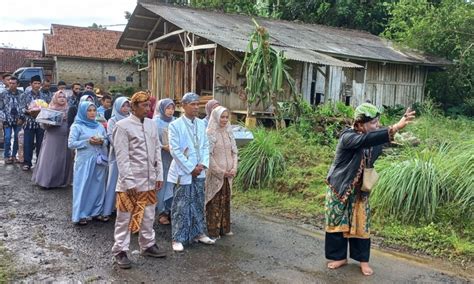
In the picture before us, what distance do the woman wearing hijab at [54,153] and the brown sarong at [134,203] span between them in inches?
157

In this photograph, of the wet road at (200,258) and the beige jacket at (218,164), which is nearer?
the wet road at (200,258)

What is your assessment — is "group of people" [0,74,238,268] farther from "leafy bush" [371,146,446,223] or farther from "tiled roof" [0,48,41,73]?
"tiled roof" [0,48,41,73]

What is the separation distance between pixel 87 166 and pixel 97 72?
2551 cm

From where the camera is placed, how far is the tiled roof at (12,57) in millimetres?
38594

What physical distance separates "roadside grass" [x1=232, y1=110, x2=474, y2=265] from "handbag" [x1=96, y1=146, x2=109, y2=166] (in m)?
2.27

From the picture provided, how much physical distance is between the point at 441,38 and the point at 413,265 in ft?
56.8

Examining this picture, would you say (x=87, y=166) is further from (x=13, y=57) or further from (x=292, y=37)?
(x=13, y=57)

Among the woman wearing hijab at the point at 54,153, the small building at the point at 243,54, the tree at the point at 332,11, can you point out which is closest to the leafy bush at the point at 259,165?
the woman wearing hijab at the point at 54,153

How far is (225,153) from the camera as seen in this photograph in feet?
18.7

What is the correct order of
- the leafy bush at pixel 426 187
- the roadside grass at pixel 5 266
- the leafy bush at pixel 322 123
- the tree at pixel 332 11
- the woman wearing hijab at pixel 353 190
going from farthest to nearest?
the tree at pixel 332 11 < the leafy bush at pixel 322 123 < the leafy bush at pixel 426 187 < the woman wearing hijab at pixel 353 190 < the roadside grass at pixel 5 266

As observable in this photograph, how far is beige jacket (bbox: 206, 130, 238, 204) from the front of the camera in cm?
566

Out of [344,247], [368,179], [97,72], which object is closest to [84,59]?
[97,72]

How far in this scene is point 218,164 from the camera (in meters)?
5.67

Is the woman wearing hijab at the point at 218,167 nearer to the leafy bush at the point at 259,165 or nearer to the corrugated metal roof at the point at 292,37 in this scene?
the leafy bush at the point at 259,165
